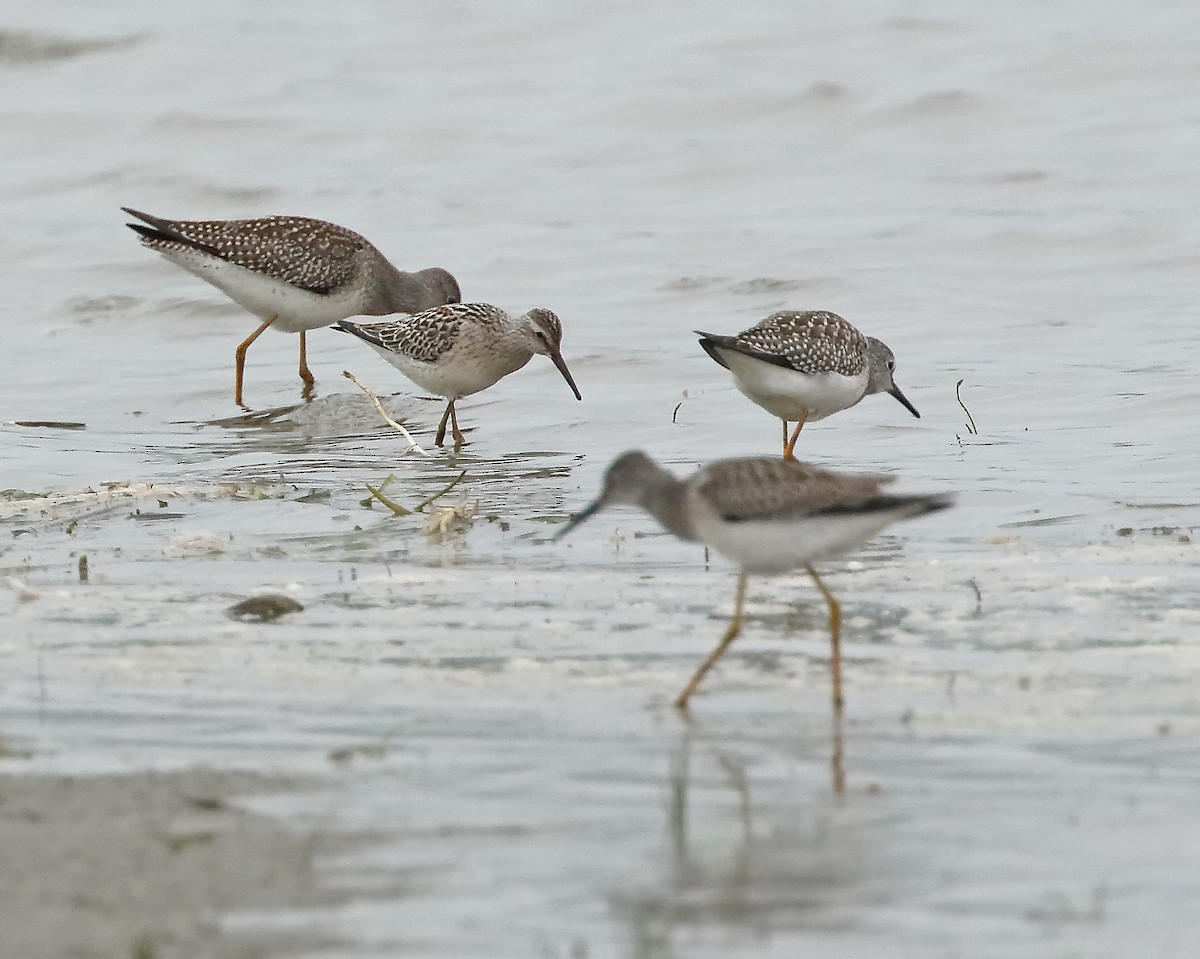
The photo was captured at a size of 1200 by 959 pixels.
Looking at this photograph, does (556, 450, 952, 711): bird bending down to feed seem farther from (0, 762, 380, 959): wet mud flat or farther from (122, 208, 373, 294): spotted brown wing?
(122, 208, 373, 294): spotted brown wing

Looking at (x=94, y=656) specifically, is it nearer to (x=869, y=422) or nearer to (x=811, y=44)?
(x=869, y=422)

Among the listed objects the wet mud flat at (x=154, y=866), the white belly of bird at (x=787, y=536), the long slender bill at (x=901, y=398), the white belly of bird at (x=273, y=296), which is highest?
the white belly of bird at (x=273, y=296)

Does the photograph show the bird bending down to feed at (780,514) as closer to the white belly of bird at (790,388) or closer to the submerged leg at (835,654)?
the submerged leg at (835,654)

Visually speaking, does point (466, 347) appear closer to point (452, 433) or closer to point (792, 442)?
point (452, 433)

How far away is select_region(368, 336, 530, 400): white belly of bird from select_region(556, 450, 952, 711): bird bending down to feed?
5977 millimetres

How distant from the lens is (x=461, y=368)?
11648mm

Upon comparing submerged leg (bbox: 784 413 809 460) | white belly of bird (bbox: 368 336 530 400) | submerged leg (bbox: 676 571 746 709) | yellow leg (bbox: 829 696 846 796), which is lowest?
yellow leg (bbox: 829 696 846 796)

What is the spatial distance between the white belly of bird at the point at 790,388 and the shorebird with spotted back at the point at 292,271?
12.6 feet

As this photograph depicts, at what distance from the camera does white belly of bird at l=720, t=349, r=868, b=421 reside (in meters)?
10.5

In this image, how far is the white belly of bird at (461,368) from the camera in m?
11.6

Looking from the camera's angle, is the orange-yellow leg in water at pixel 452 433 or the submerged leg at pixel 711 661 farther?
the orange-yellow leg in water at pixel 452 433

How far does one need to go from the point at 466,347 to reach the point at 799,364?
2235mm

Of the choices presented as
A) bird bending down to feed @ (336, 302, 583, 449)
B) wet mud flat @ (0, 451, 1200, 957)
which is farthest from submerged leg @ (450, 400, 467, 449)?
wet mud flat @ (0, 451, 1200, 957)

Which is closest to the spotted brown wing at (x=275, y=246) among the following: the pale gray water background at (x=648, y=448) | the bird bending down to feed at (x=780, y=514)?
the pale gray water background at (x=648, y=448)
